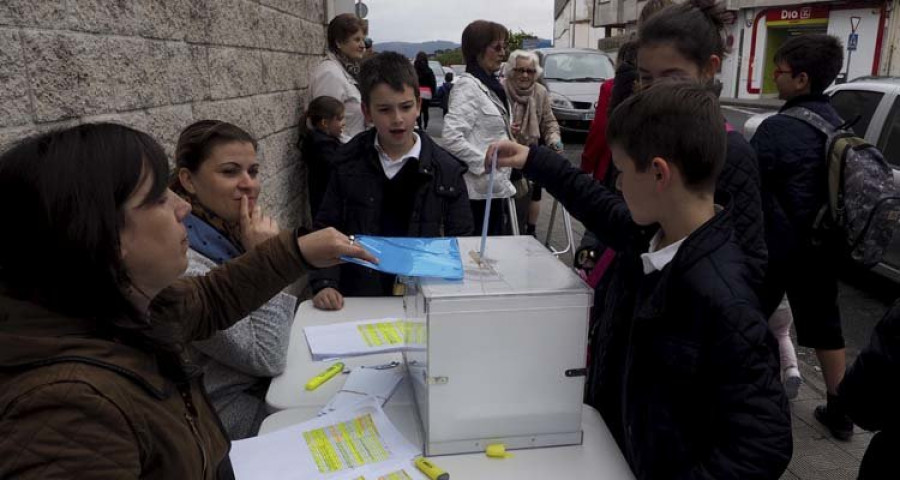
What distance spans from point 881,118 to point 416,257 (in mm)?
4538

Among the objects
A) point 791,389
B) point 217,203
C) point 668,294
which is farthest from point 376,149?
point 791,389

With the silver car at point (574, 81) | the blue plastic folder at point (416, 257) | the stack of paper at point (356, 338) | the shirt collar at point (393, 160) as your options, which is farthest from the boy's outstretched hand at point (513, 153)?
the silver car at point (574, 81)

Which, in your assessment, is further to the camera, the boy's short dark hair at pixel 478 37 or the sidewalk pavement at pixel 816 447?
the boy's short dark hair at pixel 478 37

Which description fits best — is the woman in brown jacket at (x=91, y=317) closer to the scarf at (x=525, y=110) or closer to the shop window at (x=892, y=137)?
the scarf at (x=525, y=110)

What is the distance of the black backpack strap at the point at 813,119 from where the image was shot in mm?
2924

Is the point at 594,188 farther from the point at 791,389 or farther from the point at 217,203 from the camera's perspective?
the point at 791,389

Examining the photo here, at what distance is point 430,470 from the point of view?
1.39 meters

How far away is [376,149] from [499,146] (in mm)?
1016

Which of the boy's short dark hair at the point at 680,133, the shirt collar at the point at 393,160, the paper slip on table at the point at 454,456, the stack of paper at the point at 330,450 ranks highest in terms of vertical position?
the boy's short dark hair at the point at 680,133

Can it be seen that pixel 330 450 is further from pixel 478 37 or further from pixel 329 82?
pixel 329 82

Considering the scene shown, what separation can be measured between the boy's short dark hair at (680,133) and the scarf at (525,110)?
365 centimetres

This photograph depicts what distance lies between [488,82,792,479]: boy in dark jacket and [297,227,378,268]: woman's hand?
0.66 m

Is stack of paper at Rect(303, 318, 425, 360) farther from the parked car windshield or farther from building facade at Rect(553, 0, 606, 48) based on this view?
building facade at Rect(553, 0, 606, 48)

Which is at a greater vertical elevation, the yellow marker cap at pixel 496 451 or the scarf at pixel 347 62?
the scarf at pixel 347 62
